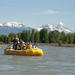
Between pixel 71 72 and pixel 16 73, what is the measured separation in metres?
4.22

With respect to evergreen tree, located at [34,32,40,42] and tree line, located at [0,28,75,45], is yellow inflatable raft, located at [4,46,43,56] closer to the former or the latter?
tree line, located at [0,28,75,45]

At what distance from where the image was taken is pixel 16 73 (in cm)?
2055

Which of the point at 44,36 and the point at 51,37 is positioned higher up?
the point at 44,36

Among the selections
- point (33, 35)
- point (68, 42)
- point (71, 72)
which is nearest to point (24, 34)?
point (33, 35)

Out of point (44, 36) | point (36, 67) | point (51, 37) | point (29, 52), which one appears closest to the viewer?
point (36, 67)

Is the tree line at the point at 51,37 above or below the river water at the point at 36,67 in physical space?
above

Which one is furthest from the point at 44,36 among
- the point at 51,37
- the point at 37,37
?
the point at 37,37

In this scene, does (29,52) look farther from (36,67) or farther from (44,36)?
(44,36)

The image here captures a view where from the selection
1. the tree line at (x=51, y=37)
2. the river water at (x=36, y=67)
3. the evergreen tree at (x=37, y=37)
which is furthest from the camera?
the evergreen tree at (x=37, y=37)

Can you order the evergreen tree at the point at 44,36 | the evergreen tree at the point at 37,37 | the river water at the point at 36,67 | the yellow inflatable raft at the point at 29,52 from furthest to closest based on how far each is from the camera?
the evergreen tree at the point at 37,37
the evergreen tree at the point at 44,36
the yellow inflatable raft at the point at 29,52
the river water at the point at 36,67

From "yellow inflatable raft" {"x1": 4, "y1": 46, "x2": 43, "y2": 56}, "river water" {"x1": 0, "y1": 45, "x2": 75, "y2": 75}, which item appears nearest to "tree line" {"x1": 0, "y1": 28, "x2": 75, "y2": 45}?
"yellow inflatable raft" {"x1": 4, "y1": 46, "x2": 43, "y2": 56}

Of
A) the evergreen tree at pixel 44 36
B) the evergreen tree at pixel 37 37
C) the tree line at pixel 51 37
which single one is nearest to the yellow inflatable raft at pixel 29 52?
the tree line at pixel 51 37

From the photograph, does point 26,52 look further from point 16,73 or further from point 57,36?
point 57,36

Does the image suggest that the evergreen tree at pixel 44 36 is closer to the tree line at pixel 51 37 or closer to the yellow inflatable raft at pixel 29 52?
the tree line at pixel 51 37
